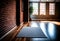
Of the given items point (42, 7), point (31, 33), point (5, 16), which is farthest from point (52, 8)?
point (5, 16)

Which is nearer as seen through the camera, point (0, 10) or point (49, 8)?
point (0, 10)

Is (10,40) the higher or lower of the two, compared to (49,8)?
lower

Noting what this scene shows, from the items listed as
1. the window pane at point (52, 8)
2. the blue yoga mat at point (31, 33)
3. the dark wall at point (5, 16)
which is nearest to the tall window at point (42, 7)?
the window pane at point (52, 8)

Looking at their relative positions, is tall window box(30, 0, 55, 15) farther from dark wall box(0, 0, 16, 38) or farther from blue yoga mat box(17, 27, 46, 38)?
dark wall box(0, 0, 16, 38)

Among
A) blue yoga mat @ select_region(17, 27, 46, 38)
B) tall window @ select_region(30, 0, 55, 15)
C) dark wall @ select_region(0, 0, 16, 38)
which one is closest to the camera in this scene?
dark wall @ select_region(0, 0, 16, 38)

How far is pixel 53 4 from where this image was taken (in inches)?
630

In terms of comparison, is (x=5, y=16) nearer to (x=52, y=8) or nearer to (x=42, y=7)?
(x=42, y=7)

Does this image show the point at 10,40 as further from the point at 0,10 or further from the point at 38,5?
the point at 38,5

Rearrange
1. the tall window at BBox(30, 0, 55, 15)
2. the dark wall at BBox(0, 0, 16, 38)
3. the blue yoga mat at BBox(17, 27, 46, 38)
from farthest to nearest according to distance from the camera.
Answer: the tall window at BBox(30, 0, 55, 15) → the blue yoga mat at BBox(17, 27, 46, 38) → the dark wall at BBox(0, 0, 16, 38)

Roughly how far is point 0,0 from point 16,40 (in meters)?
1.50

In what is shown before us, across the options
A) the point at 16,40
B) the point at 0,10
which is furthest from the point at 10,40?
the point at 0,10

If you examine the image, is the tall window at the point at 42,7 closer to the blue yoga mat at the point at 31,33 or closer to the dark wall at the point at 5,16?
the blue yoga mat at the point at 31,33

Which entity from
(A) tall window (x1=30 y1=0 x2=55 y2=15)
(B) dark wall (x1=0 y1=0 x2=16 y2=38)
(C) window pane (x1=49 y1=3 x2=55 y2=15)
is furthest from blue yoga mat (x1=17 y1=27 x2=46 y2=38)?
(C) window pane (x1=49 y1=3 x2=55 y2=15)

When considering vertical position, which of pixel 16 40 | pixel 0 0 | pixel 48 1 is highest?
pixel 48 1
